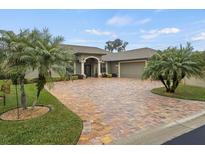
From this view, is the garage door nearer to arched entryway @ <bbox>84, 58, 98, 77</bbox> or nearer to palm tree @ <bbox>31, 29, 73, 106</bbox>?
arched entryway @ <bbox>84, 58, 98, 77</bbox>

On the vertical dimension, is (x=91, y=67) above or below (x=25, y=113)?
above

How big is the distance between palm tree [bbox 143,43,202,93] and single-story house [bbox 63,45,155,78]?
45.6 feet

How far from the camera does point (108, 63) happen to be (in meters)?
34.0

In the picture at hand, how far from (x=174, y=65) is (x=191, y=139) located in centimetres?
728

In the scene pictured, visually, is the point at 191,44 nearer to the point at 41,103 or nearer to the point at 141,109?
the point at 141,109

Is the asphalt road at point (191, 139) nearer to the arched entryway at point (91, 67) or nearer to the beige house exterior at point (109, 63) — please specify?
Result: the beige house exterior at point (109, 63)

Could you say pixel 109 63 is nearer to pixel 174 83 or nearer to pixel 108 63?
pixel 108 63

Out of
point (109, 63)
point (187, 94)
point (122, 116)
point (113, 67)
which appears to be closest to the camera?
point (122, 116)

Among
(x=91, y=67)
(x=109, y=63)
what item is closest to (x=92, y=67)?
(x=91, y=67)

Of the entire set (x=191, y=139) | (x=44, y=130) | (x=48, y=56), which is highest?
(x=48, y=56)

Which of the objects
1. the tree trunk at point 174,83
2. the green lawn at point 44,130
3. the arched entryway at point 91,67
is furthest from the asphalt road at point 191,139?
the arched entryway at point 91,67
